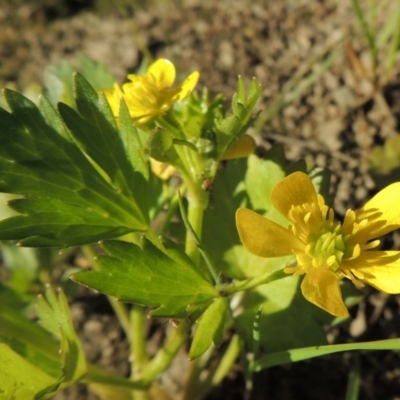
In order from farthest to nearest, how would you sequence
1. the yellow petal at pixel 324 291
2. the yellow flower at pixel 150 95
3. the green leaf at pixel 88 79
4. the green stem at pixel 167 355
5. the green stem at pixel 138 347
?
the green leaf at pixel 88 79
the green stem at pixel 138 347
the green stem at pixel 167 355
the yellow flower at pixel 150 95
the yellow petal at pixel 324 291

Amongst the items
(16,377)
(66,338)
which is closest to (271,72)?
(66,338)

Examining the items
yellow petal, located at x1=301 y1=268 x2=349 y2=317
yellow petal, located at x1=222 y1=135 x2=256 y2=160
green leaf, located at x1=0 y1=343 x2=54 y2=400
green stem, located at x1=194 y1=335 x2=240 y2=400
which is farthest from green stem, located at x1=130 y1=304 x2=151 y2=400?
yellow petal, located at x1=301 y1=268 x2=349 y2=317

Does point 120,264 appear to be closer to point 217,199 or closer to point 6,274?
point 217,199

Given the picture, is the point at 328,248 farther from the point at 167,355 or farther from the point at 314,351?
the point at 167,355

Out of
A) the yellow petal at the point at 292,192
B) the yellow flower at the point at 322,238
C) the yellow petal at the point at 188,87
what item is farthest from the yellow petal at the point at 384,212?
the yellow petal at the point at 188,87

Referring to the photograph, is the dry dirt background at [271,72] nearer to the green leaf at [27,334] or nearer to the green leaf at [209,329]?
the green leaf at [27,334]

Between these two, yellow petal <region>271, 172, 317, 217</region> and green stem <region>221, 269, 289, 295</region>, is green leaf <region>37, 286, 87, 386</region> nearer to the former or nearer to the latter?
green stem <region>221, 269, 289, 295</region>

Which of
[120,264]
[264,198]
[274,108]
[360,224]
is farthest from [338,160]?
[120,264]
